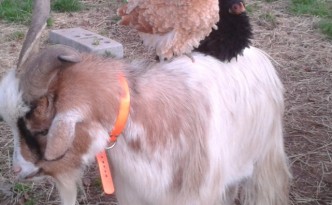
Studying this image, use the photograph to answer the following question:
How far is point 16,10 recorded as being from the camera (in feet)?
17.0

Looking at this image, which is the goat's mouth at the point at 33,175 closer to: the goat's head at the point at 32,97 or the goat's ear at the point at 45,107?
the goat's head at the point at 32,97

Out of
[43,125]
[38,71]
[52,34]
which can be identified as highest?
[38,71]

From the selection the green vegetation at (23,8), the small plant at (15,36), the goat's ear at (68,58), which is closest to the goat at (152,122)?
the goat's ear at (68,58)

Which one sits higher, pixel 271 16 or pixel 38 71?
pixel 38 71

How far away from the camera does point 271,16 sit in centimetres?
504

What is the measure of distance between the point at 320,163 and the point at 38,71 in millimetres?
2057

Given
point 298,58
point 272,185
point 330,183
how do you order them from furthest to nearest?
1. point 298,58
2. point 330,183
3. point 272,185

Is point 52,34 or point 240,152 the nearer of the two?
point 240,152

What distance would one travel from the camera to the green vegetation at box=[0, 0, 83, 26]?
5.09 metres

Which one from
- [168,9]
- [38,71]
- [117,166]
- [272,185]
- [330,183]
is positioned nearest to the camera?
[38,71]

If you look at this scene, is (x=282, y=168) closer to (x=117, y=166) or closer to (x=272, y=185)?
(x=272, y=185)

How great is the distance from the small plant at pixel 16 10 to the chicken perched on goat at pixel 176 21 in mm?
3260

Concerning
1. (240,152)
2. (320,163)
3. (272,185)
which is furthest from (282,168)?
(320,163)

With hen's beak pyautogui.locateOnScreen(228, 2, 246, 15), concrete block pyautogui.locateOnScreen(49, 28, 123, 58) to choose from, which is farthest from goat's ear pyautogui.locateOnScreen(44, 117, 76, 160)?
concrete block pyautogui.locateOnScreen(49, 28, 123, 58)
